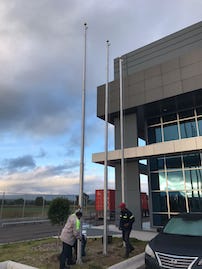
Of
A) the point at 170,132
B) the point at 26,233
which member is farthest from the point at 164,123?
the point at 26,233

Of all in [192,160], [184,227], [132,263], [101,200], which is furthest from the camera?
[101,200]

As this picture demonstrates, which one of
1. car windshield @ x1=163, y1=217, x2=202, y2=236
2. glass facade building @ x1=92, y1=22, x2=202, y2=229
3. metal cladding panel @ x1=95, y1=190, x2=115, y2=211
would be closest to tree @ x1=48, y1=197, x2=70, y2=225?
car windshield @ x1=163, y1=217, x2=202, y2=236

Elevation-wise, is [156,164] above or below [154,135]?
below

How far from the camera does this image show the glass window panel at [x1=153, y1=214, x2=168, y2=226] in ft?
55.6

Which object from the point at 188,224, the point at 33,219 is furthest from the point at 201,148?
the point at 33,219

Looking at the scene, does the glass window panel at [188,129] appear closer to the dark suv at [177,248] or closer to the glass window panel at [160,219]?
the glass window panel at [160,219]

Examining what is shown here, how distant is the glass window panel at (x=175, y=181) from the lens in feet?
55.0

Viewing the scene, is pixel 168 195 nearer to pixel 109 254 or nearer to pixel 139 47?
pixel 109 254

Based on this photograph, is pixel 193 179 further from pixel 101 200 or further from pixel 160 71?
pixel 101 200

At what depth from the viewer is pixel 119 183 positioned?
18.5 meters

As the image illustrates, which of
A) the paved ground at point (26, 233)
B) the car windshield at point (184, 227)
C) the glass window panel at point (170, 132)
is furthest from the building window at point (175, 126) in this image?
the car windshield at point (184, 227)

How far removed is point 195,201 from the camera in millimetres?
15898

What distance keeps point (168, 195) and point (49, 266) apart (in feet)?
37.5

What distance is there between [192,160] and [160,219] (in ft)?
15.0
